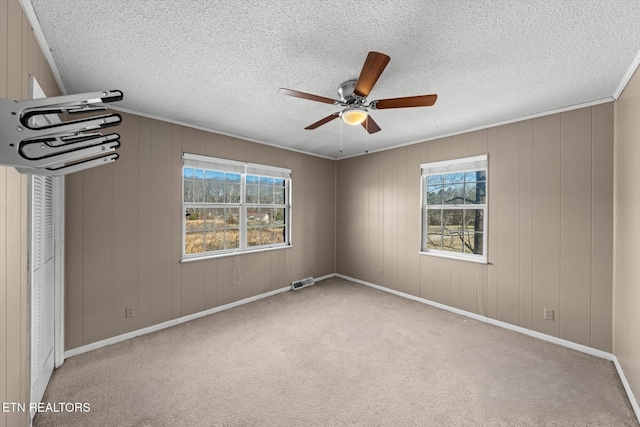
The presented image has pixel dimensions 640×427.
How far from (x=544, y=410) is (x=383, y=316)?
173 cm

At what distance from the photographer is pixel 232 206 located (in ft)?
12.3

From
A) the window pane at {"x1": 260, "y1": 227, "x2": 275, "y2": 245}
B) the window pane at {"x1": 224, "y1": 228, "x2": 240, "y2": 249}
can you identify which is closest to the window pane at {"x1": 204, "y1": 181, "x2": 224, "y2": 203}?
the window pane at {"x1": 224, "y1": 228, "x2": 240, "y2": 249}

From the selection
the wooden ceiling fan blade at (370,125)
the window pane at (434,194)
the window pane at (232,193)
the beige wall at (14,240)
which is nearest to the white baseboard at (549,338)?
the window pane at (434,194)

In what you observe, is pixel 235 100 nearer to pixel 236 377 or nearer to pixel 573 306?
pixel 236 377

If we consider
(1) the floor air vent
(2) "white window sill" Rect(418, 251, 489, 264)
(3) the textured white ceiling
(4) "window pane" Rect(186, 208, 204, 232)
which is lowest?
(1) the floor air vent

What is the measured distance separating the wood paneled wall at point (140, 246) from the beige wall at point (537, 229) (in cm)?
258

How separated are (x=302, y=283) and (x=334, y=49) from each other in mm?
3678

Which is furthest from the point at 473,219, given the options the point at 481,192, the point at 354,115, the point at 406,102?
the point at 354,115

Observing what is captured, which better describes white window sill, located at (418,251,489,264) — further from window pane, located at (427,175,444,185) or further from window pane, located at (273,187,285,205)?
window pane, located at (273,187,285,205)

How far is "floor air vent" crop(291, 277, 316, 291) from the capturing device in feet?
14.5

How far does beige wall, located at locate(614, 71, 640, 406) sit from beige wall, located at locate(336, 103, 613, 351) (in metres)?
0.14

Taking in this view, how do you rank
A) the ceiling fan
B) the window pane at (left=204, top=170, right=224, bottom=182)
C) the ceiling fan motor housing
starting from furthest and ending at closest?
the window pane at (left=204, top=170, right=224, bottom=182)
the ceiling fan motor housing
the ceiling fan

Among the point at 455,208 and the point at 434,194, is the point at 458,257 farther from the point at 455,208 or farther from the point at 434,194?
the point at 434,194

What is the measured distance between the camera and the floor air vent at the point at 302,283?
4422 mm
